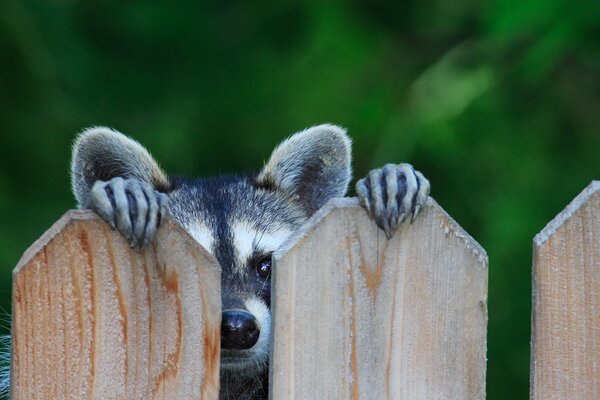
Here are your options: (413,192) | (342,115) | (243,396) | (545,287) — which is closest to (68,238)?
(413,192)

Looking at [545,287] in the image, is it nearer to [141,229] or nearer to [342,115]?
[141,229]

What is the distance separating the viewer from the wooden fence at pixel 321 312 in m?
2.81

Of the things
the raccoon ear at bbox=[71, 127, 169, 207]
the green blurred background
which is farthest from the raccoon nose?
the green blurred background

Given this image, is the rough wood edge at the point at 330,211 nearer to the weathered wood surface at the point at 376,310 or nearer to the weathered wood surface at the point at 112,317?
the weathered wood surface at the point at 376,310

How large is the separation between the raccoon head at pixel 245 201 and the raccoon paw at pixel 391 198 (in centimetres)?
104

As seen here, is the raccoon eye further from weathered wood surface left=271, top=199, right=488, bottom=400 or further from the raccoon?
weathered wood surface left=271, top=199, right=488, bottom=400

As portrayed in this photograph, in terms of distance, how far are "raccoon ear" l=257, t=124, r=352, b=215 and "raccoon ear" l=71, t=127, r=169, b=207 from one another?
0.67 meters

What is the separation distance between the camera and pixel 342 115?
283 inches

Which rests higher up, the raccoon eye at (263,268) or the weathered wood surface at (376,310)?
the raccoon eye at (263,268)

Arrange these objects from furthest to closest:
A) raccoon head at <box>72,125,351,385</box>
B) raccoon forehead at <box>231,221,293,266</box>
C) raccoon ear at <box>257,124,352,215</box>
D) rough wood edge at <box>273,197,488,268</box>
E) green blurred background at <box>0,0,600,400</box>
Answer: green blurred background at <box>0,0,600,400</box> < raccoon ear at <box>257,124,352,215</box> < raccoon forehead at <box>231,221,293,266</box> < raccoon head at <box>72,125,351,385</box> < rough wood edge at <box>273,197,488,268</box>

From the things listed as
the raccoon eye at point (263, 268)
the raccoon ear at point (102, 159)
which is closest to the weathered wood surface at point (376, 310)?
the raccoon ear at point (102, 159)

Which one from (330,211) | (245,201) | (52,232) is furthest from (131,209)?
(245,201)

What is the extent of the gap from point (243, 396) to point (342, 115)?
313 cm

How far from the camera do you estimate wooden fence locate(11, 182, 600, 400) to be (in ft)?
9.23
